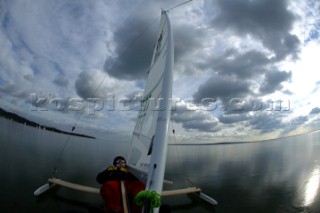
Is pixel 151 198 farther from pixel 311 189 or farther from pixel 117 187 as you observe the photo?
pixel 311 189

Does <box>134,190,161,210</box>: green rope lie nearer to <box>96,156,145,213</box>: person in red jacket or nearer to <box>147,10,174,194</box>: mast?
<box>147,10,174,194</box>: mast

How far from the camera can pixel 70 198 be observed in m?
8.26

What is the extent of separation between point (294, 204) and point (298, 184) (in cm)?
412

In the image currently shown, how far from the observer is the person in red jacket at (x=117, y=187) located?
5332 mm

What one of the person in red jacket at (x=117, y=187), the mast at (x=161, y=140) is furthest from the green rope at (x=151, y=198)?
the person in red jacket at (x=117, y=187)

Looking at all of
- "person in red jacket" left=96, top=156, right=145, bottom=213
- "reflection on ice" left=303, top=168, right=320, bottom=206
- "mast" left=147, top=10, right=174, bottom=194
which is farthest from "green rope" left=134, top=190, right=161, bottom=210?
"reflection on ice" left=303, top=168, right=320, bottom=206

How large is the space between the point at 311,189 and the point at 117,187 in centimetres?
1031

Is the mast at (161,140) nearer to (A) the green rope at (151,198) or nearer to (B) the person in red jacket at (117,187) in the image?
(A) the green rope at (151,198)

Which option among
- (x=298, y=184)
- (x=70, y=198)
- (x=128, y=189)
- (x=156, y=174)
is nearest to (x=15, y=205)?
(x=70, y=198)

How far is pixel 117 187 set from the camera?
5887 mm

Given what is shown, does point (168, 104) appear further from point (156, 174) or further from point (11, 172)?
point (11, 172)

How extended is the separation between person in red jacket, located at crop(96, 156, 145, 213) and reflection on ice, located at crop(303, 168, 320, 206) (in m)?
7.23

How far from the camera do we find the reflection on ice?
8.64m

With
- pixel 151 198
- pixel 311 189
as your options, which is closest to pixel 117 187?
pixel 151 198
